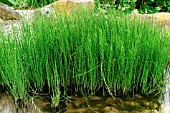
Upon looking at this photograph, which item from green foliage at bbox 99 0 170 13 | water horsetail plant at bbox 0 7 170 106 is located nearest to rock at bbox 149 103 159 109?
water horsetail plant at bbox 0 7 170 106

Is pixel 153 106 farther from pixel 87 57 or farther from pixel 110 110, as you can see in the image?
pixel 87 57

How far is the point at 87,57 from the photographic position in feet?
10.2

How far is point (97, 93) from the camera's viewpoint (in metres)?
3.15

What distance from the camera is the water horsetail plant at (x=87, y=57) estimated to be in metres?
3.05

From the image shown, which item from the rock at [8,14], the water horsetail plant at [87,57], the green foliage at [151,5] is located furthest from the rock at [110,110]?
the green foliage at [151,5]

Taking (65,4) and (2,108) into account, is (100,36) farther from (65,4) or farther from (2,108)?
(65,4)

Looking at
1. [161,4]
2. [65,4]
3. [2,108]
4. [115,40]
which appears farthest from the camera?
[161,4]

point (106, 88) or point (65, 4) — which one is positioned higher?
point (65, 4)

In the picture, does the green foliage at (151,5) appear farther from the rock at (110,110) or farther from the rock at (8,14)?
the rock at (110,110)

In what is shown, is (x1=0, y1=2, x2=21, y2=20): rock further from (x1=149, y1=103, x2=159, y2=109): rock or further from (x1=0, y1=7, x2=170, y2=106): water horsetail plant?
(x1=149, y1=103, x2=159, y2=109): rock

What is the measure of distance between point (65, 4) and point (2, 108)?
246 cm

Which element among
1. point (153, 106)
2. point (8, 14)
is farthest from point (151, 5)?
point (153, 106)

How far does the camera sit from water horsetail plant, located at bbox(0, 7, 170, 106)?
3049mm

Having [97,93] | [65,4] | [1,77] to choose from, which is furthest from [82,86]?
[65,4]
